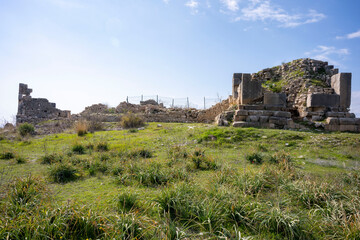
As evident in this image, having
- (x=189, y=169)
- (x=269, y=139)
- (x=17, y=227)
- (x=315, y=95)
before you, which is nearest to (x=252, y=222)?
(x=189, y=169)

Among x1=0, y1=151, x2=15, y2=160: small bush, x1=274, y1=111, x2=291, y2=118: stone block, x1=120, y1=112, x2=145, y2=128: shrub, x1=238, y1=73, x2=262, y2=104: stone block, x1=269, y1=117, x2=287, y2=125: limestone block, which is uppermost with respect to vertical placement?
x1=238, y1=73, x2=262, y2=104: stone block

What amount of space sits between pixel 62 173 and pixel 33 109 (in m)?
19.4

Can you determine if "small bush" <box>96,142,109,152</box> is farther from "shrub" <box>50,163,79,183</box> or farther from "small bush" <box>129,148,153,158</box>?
"shrub" <box>50,163,79,183</box>

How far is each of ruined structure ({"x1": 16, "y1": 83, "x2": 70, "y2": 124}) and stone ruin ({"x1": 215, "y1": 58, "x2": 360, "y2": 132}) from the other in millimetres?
17912

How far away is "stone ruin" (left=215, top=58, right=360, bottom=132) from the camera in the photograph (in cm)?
1074

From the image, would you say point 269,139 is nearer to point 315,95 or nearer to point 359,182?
point 359,182

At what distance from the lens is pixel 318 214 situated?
325 centimetres

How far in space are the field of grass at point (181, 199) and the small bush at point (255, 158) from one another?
0.02 m

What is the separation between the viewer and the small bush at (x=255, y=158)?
20.3ft

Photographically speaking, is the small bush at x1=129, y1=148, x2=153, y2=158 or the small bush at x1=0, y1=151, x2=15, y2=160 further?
the small bush at x1=0, y1=151, x2=15, y2=160

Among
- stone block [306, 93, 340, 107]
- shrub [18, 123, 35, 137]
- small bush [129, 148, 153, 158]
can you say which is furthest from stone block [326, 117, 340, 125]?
shrub [18, 123, 35, 137]

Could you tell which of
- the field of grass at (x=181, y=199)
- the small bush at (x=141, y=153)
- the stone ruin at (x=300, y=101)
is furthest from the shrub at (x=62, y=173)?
the stone ruin at (x=300, y=101)

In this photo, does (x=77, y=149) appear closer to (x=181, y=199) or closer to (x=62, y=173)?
(x=62, y=173)

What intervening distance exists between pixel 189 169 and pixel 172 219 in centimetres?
246
